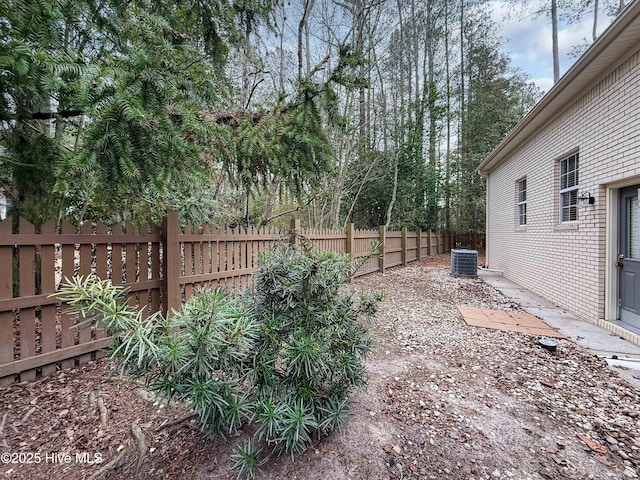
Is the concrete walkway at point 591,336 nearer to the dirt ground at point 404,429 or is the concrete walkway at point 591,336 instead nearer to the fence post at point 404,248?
the dirt ground at point 404,429

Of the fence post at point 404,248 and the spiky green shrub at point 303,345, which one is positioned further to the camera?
the fence post at point 404,248

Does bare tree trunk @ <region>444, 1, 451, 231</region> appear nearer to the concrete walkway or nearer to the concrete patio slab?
the concrete walkway

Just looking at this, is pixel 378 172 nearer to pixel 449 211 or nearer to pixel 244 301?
pixel 449 211

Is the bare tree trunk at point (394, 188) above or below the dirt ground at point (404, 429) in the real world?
above

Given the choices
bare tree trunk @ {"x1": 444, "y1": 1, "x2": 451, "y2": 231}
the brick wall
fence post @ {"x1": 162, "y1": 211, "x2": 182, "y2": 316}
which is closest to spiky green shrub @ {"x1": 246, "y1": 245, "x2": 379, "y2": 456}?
fence post @ {"x1": 162, "y1": 211, "x2": 182, "y2": 316}

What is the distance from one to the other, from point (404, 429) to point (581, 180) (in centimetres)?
477

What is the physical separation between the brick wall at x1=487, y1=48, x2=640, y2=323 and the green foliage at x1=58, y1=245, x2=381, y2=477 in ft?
13.5

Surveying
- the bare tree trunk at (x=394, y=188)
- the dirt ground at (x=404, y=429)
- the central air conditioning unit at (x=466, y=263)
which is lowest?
the dirt ground at (x=404, y=429)

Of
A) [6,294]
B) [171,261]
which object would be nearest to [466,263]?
[171,261]

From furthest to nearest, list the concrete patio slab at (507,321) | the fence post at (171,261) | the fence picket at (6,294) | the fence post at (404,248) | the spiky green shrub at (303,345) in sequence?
1. the fence post at (404,248)
2. the concrete patio slab at (507,321)
3. the fence post at (171,261)
4. the fence picket at (6,294)
5. the spiky green shrub at (303,345)

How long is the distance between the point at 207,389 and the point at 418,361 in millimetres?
2351

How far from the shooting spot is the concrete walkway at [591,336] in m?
2.89

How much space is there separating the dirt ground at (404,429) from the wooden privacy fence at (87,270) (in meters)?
0.25

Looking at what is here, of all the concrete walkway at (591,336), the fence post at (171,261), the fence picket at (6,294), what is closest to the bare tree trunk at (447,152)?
the concrete walkway at (591,336)
